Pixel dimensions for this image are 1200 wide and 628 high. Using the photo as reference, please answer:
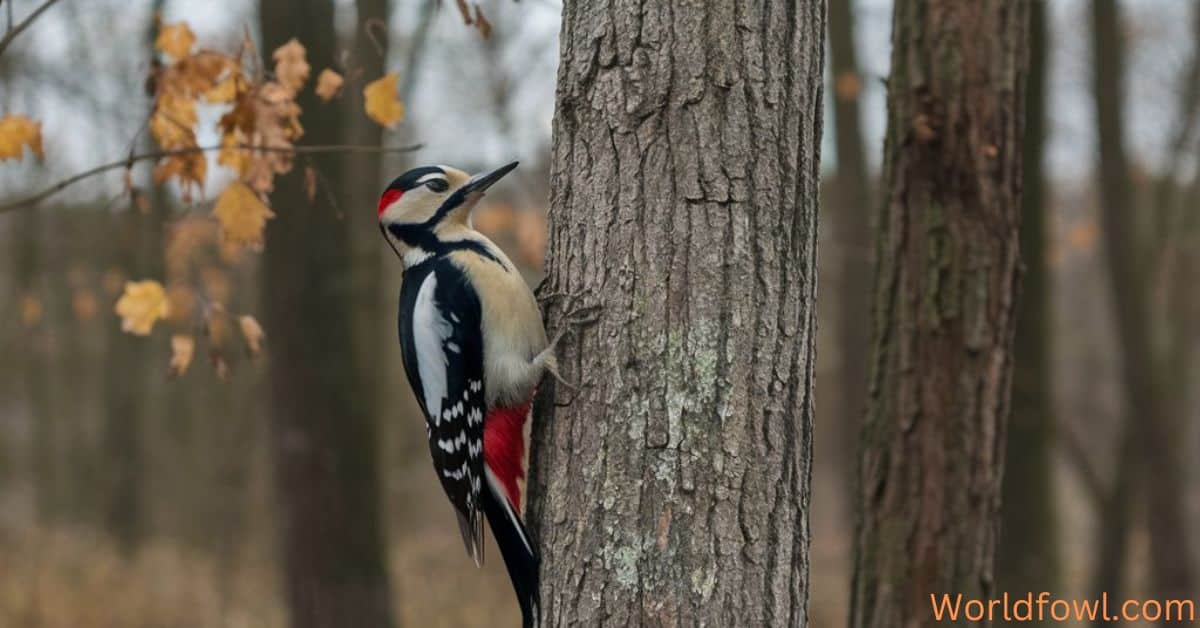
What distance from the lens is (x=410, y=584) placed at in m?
11.2

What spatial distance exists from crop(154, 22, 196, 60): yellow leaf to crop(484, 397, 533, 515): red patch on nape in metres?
1.38

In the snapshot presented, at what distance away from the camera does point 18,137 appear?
11.0 ft

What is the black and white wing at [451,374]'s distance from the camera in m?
3.12

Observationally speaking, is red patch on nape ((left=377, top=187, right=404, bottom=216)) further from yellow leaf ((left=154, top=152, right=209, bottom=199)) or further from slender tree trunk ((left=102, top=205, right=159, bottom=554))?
slender tree trunk ((left=102, top=205, right=159, bottom=554))

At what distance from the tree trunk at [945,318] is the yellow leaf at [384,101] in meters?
1.58

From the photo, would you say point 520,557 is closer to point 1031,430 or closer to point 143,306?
point 143,306

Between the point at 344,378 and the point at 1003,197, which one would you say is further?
the point at 344,378

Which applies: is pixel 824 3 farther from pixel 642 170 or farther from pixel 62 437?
pixel 62 437

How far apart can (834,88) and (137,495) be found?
359 inches

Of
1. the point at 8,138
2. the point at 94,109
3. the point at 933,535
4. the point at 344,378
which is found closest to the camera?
the point at 8,138

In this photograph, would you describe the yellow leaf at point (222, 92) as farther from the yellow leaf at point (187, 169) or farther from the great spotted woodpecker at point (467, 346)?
the great spotted woodpecker at point (467, 346)

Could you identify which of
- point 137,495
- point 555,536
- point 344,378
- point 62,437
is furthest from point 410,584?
point 62,437

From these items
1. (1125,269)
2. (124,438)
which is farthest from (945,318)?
(124,438)

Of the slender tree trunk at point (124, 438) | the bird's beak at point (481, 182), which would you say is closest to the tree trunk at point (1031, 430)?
the bird's beak at point (481, 182)
